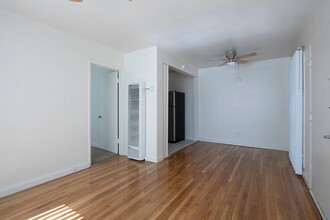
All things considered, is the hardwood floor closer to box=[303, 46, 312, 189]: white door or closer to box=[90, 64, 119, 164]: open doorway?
box=[303, 46, 312, 189]: white door

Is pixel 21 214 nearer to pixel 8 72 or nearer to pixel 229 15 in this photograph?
pixel 8 72

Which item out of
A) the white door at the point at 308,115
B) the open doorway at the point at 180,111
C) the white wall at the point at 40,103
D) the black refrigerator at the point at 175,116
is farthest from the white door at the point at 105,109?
the white door at the point at 308,115

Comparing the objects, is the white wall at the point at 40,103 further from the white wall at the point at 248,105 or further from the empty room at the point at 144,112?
the white wall at the point at 248,105

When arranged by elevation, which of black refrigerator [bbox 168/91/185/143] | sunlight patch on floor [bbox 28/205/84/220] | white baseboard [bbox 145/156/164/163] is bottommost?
sunlight patch on floor [bbox 28/205/84/220]

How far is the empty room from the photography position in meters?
2.12

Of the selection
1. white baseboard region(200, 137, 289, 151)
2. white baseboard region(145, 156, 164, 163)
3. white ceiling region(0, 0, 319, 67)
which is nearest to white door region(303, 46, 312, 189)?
white ceiling region(0, 0, 319, 67)

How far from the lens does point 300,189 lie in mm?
2537

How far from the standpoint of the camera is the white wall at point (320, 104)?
6.01ft

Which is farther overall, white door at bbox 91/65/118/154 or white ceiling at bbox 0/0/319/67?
white door at bbox 91/65/118/154

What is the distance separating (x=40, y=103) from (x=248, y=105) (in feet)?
17.5

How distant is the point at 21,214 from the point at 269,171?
3.95m

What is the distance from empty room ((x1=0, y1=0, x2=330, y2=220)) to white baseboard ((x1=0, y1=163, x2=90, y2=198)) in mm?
16

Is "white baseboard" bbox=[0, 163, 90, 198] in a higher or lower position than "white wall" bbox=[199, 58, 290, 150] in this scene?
lower

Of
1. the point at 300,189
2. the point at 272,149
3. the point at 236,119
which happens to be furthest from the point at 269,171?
the point at 236,119
